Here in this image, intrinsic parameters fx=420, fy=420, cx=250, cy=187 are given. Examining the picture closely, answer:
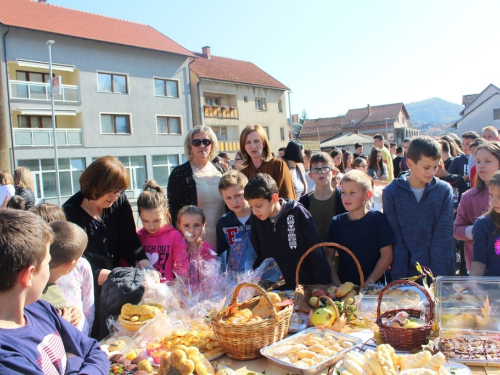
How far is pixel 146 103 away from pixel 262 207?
2505 cm

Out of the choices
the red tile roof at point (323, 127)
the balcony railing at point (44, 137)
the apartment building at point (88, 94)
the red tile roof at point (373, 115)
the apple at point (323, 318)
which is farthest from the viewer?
the red tile roof at point (323, 127)

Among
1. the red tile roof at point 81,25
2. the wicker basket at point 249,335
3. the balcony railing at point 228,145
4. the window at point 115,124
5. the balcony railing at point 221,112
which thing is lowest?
the wicker basket at point 249,335

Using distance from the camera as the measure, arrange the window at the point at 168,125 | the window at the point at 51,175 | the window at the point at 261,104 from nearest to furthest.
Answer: the window at the point at 51,175
the window at the point at 168,125
the window at the point at 261,104

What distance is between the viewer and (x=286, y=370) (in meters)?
2.05

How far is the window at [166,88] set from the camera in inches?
1095

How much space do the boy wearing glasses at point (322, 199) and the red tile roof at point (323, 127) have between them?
6573 centimetres

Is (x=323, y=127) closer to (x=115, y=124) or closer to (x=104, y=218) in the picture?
(x=115, y=124)

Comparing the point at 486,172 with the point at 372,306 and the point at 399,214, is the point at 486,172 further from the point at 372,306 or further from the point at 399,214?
the point at 372,306

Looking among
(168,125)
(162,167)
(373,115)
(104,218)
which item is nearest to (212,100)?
(168,125)

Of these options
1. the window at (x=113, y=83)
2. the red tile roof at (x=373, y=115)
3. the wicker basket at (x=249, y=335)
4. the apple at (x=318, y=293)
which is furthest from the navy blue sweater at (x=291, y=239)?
the red tile roof at (x=373, y=115)

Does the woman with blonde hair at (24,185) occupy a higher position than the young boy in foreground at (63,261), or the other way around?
the woman with blonde hair at (24,185)

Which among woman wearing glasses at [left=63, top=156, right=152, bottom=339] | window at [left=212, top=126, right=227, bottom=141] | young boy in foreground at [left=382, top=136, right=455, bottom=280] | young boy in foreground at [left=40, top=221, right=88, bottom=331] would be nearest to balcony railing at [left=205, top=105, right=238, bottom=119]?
window at [left=212, top=126, right=227, bottom=141]

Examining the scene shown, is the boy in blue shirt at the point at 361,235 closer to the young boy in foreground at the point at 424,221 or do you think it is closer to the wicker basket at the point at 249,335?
the young boy in foreground at the point at 424,221

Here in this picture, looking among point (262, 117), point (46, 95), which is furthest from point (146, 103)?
point (262, 117)
